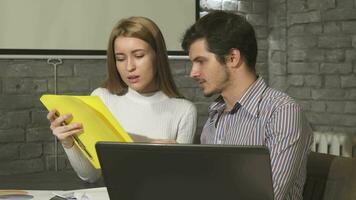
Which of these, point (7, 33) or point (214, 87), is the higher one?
point (7, 33)

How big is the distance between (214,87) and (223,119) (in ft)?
0.43

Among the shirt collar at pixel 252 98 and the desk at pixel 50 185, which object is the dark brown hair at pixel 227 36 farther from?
the desk at pixel 50 185

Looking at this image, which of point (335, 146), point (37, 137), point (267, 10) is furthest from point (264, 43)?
point (37, 137)

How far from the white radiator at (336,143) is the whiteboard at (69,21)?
3.48 ft

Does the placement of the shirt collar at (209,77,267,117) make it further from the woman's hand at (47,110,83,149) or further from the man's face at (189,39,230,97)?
the woman's hand at (47,110,83,149)

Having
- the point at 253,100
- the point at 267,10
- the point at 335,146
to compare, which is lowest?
the point at 335,146

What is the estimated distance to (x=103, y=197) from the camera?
1543 millimetres

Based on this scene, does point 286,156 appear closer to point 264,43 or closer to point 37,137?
point 37,137

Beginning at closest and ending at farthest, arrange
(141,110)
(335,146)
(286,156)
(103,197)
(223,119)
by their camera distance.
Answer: (286,156), (103,197), (223,119), (141,110), (335,146)

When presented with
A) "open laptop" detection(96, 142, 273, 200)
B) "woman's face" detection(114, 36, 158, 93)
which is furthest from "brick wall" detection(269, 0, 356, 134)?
"open laptop" detection(96, 142, 273, 200)

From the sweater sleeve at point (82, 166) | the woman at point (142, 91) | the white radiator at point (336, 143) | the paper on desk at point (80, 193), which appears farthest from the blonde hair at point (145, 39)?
the white radiator at point (336, 143)

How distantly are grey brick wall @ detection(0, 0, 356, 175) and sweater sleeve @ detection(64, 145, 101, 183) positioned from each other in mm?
1141

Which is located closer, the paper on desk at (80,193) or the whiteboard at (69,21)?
the paper on desk at (80,193)

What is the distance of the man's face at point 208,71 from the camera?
161cm
